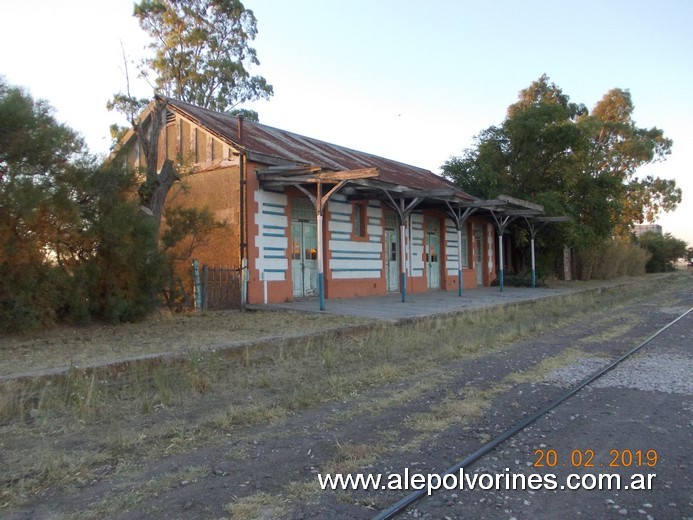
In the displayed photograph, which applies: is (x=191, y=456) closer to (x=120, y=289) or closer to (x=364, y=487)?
(x=364, y=487)

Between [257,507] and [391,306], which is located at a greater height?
[391,306]

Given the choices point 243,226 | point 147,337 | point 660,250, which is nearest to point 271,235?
point 243,226

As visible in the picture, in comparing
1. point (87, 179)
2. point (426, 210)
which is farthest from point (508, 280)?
point (87, 179)

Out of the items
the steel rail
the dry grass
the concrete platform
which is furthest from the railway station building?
the steel rail

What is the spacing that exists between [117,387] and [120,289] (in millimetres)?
4374

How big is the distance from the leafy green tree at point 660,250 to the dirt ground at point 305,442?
51.3m

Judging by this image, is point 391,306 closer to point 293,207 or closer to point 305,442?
point 293,207

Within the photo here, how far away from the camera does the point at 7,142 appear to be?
8680mm

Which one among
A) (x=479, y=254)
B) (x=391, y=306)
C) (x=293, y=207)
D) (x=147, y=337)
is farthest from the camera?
(x=479, y=254)

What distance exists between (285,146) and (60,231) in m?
9.14

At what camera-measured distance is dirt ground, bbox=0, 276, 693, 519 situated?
3.49m

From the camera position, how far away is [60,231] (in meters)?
9.52

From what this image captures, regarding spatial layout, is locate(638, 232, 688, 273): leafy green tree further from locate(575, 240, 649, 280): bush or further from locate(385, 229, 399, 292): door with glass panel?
locate(385, 229, 399, 292): door with glass panel

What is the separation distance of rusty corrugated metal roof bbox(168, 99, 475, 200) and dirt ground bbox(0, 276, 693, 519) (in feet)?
26.6
